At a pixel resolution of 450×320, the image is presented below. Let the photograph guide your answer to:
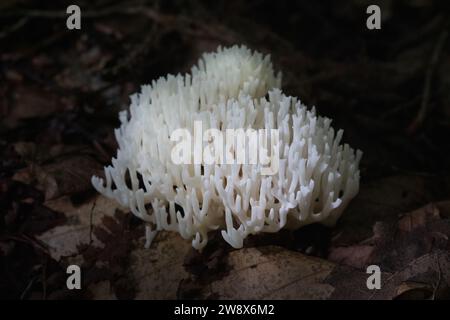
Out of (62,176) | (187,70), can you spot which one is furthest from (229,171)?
(187,70)

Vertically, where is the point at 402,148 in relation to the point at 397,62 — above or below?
below

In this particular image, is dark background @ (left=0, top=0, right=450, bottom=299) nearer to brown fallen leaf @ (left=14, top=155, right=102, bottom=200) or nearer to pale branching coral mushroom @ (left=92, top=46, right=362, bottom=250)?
brown fallen leaf @ (left=14, top=155, right=102, bottom=200)

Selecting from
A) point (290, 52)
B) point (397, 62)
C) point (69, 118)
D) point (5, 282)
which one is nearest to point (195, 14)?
point (290, 52)

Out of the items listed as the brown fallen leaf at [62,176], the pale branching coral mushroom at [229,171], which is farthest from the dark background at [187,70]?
the pale branching coral mushroom at [229,171]

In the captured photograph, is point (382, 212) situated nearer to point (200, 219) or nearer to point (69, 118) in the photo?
point (200, 219)

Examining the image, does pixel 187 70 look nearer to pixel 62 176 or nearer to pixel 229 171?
pixel 62 176

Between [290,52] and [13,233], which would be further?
[290,52]

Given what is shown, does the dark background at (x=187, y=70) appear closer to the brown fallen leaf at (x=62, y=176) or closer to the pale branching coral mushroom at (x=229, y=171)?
the brown fallen leaf at (x=62, y=176)
